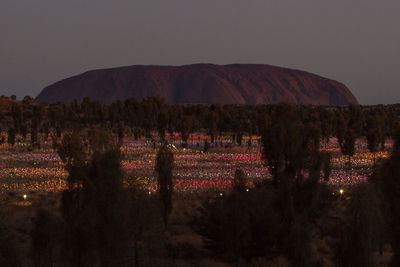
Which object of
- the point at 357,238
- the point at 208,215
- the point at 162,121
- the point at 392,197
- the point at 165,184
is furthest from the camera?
the point at 162,121

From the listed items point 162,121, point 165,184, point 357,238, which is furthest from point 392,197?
point 162,121

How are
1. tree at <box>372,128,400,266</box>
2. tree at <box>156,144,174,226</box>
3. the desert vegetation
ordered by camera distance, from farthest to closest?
tree at <box>156,144,174,226</box> → tree at <box>372,128,400,266</box> → the desert vegetation

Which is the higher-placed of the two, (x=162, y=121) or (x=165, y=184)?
(x=162, y=121)

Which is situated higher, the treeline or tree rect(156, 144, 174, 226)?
the treeline

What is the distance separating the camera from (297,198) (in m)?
23.8

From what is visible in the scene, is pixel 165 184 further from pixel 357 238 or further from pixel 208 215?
pixel 357 238

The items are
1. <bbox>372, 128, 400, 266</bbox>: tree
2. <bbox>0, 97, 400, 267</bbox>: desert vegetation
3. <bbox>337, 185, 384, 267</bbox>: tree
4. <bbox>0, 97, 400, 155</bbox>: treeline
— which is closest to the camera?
<bbox>337, 185, 384, 267</bbox>: tree

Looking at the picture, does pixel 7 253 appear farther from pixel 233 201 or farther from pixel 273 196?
pixel 273 196

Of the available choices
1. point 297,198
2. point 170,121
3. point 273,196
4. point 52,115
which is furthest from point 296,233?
point 52,115

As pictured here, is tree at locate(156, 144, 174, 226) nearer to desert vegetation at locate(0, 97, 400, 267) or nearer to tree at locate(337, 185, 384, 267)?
desert vegetation at locate(0, 97, 400, 267)

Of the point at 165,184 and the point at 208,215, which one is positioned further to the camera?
the point at 165,184

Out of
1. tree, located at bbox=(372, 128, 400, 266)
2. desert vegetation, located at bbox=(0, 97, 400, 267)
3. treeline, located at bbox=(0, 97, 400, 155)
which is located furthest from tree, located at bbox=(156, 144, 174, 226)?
treeline, located at bbox=(0, 97, 400, 155)

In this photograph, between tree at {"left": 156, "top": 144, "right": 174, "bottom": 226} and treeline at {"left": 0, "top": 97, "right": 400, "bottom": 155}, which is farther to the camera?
treeline at {"left": 0, "top": 97, "right": 400, "bottom": 155}

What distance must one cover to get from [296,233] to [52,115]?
82919 millimetres
